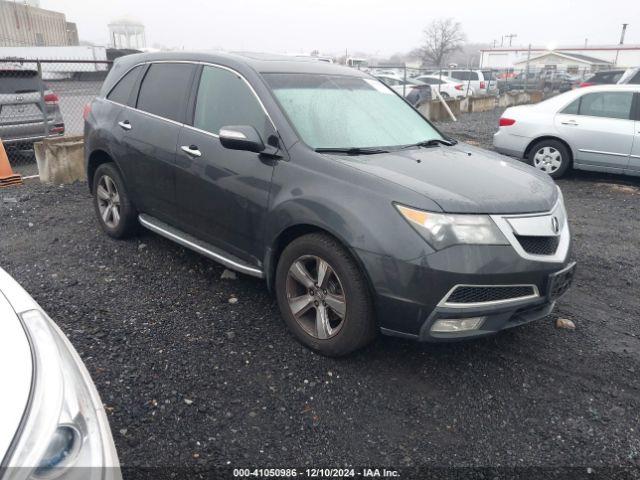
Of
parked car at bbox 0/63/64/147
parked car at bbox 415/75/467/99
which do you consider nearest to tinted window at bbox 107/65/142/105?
parked car at bbox 0/63/64/147

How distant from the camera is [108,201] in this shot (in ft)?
15.8

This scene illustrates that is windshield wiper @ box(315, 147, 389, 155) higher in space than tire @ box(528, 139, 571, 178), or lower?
higher

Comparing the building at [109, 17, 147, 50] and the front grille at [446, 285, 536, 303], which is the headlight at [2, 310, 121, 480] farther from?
the building at [109, 17, 147, 50]

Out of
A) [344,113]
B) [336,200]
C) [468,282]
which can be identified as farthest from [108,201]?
[468,282]

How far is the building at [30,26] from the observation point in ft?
176

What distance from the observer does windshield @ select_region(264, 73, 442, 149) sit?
10.8 ft

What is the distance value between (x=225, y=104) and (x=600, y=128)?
20.8ft

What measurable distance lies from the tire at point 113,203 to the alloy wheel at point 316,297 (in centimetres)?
211

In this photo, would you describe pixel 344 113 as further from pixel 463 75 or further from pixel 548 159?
pixel 463 75

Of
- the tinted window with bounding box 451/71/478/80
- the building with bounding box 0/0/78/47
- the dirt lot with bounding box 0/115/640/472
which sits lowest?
the dirt lot with bounding box 0/115/640/472

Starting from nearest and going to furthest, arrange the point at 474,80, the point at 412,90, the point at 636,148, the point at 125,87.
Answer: the point at 125,87 → the point at 636,148 → the point at 412,90 → the point at 474,80

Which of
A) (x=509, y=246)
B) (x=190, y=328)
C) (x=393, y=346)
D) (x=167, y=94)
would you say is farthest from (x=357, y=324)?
(x=167, y=94)

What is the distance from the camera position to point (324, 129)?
3.32m

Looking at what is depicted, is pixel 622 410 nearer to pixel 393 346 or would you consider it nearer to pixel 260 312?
pixel 393 346
